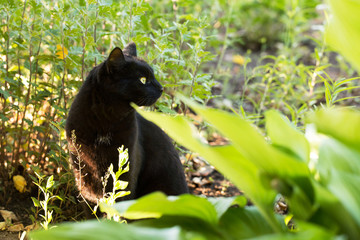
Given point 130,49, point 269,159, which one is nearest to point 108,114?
point 130,49

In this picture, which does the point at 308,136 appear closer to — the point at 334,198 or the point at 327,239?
the point at 334,198

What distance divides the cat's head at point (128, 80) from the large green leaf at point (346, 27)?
55.8 inches

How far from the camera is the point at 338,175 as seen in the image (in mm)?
804

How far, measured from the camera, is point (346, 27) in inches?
34.3

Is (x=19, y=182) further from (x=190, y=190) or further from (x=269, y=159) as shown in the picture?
(x=269, y=159)

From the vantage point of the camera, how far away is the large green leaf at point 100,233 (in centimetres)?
72

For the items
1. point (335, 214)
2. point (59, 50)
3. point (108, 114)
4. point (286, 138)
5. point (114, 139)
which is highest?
point (59, 50)

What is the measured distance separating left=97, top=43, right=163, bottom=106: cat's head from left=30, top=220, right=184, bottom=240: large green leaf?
4.90 feet

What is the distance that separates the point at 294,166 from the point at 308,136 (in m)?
0.28

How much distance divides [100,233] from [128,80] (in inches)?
62.9

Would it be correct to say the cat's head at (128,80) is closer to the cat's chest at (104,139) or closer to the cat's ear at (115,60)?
the cat's ear at (115,60)

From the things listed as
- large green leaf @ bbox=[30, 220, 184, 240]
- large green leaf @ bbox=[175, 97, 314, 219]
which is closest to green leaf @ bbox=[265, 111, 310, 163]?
large green leaf @ bbox=[175, 97, 314, 219]

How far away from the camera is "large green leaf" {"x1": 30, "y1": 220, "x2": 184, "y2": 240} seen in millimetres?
719

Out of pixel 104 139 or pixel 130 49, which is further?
pixel 130 49
